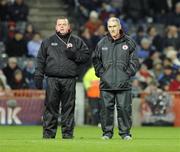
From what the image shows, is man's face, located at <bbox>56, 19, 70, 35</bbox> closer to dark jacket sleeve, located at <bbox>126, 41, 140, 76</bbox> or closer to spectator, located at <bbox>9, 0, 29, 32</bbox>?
dark jacket sleeve, located at <bbox>126, 41, 140, 76</bbox>

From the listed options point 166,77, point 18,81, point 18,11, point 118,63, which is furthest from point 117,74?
point 18,11

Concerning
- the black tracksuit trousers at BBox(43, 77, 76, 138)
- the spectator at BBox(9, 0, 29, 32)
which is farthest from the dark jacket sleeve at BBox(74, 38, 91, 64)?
the spectator at BBox(9, 0, 29, 32)

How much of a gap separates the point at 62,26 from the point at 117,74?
64.2 inches

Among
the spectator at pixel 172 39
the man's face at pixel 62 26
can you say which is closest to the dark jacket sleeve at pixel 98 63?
the man's face at pixel 62 26

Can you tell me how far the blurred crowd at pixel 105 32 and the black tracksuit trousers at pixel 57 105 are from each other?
8637 millimetres

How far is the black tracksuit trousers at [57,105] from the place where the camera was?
1794 centimetres

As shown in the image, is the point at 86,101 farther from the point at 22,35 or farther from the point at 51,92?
the point at 51,92

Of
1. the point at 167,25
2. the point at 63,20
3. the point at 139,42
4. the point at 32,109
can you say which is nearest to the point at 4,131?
the point at 32,109

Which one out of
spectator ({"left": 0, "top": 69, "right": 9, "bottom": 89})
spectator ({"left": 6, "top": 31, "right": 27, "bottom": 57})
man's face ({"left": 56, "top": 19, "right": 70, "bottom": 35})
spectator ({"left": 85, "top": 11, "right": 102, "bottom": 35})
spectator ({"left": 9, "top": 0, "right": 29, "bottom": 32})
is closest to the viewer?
man's face ({"left": 56, "top": 19, "right": 70, "bottom": 35})

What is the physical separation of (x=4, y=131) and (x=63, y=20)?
5.64 m

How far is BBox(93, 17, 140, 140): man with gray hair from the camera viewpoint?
1717 cm

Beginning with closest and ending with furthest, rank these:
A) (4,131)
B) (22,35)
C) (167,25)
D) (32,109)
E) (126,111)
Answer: (126,111) < (4,131) < (32,109) < (22,35) < (167,25)

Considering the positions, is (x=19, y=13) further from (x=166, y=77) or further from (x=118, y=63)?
(x=118, y=63)

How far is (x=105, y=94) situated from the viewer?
17328 millimetres
